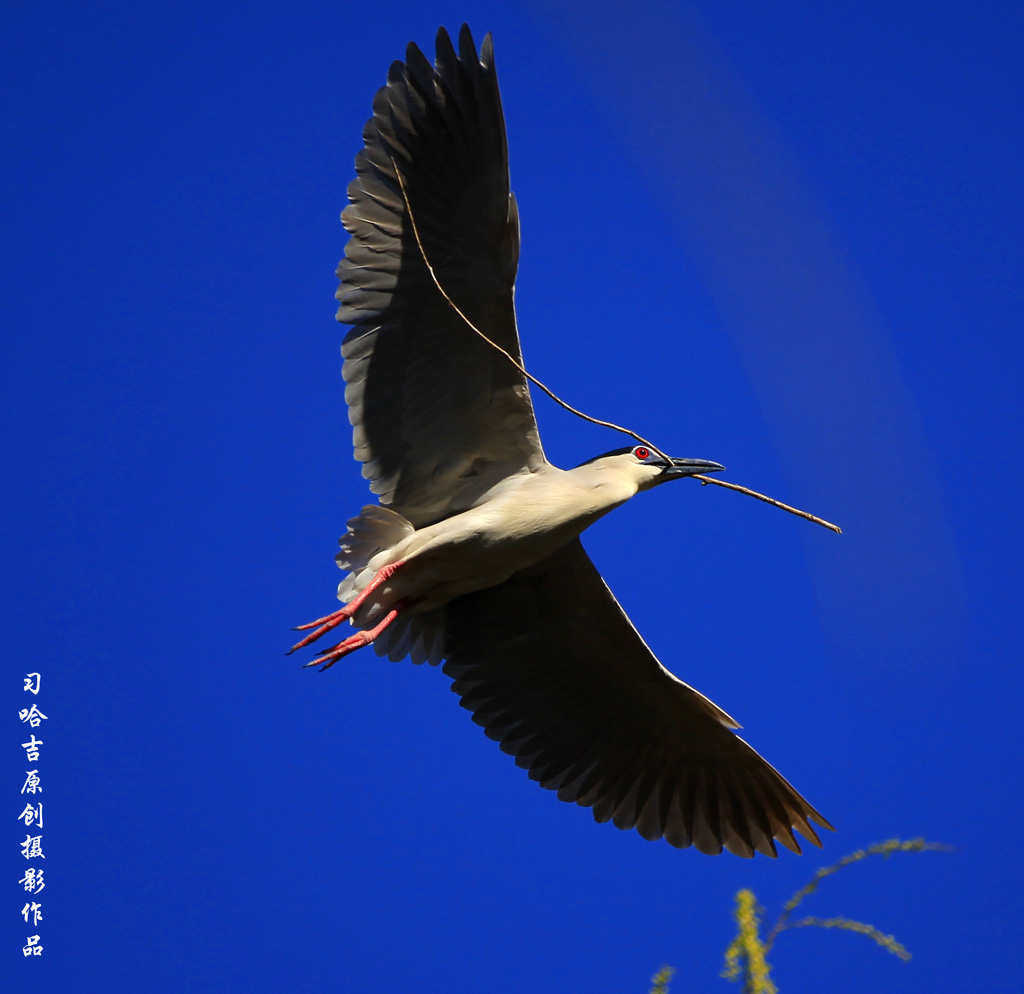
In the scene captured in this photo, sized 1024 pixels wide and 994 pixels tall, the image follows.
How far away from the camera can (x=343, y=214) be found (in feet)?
17.6

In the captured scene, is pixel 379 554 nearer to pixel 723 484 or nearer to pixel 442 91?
pixel 723 484

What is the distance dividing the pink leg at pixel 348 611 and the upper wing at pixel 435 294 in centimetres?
45

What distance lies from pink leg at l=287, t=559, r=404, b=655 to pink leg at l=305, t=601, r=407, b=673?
0.10 meters

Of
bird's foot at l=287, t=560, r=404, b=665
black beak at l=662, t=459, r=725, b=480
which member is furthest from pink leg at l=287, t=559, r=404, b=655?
black beak at l=662, t=459, r=725, b=480

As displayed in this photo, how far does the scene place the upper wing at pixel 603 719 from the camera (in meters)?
6.20

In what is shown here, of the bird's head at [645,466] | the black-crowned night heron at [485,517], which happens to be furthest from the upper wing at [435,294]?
the bird's head at [645,466]

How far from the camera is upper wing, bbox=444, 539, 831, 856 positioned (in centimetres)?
620

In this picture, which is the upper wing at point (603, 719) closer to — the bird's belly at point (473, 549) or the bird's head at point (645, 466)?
the bird's belly at point (473, 549)

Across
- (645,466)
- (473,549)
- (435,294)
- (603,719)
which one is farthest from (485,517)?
(603,719)

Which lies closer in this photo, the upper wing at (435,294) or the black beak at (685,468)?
the upper wing at (435,294)

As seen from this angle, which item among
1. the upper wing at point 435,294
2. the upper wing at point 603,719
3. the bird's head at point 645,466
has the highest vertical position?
the upper wing at point 435,294

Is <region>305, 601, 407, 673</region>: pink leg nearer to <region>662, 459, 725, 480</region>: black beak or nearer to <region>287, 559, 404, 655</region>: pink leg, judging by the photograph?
<region>287, 559, 404, 655</region>: pink leg

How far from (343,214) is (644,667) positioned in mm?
2889

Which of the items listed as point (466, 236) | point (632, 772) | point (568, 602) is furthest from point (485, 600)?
point (466, 236)
